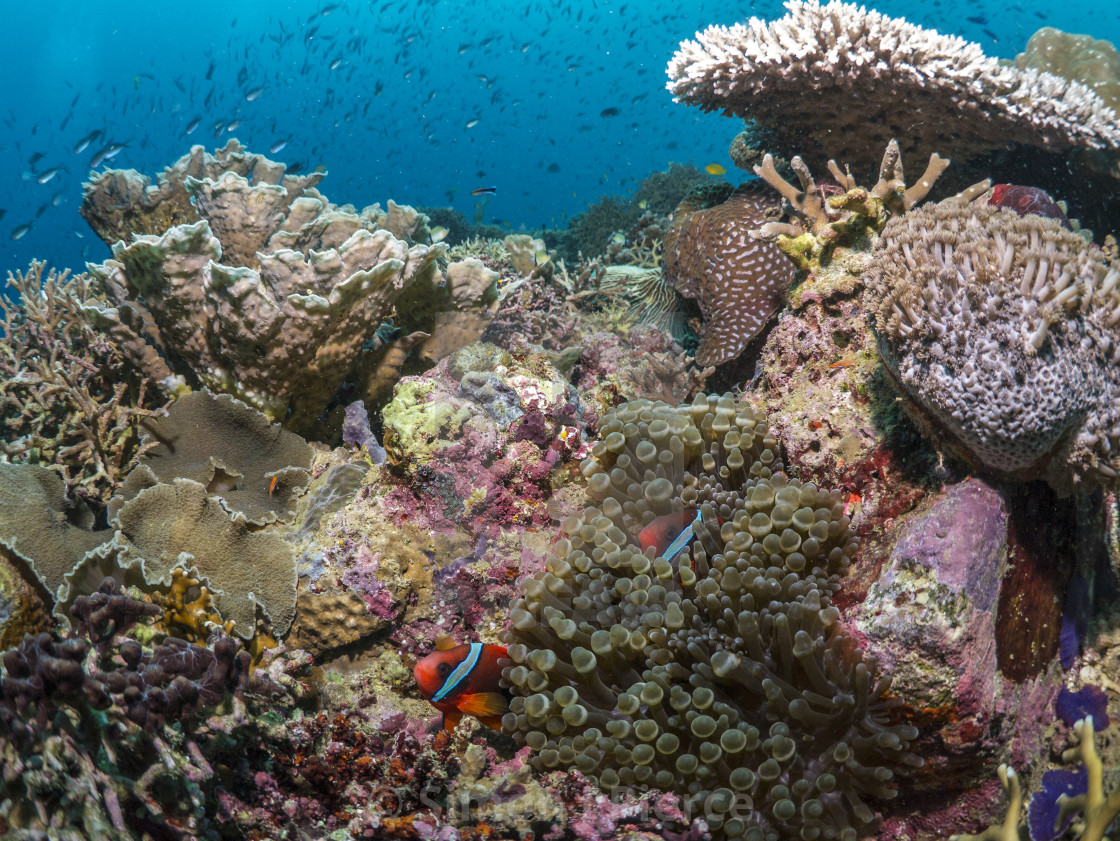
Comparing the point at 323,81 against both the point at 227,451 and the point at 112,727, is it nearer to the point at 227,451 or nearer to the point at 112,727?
the point at 227,451

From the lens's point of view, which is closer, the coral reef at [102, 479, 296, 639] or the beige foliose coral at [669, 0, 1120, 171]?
the coral reef at [102, 479, 296, 639]

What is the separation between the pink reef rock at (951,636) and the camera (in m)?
1.83

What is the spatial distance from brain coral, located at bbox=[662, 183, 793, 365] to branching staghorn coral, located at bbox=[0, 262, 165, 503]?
11.4ft

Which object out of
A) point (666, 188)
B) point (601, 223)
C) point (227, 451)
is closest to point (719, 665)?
point (227, 451)

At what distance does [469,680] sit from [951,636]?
1.68m

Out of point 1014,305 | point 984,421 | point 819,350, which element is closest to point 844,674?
point 984,421

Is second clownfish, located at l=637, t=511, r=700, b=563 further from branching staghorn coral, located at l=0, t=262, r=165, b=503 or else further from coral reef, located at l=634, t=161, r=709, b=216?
coral reef, located at l=634, t=161, r=709, b=216

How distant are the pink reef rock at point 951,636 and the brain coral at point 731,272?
6.17ft

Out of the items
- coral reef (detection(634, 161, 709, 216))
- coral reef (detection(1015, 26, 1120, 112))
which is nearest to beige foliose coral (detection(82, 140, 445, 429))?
coral reef (detection(1015, 26, 1120, 112))

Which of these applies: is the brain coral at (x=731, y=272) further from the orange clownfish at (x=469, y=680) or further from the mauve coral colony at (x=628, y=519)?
the orange clownfish at (x=469, y=680)

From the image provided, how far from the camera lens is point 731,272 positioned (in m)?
3.79

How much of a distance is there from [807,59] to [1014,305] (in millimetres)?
2595

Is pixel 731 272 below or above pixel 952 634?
above

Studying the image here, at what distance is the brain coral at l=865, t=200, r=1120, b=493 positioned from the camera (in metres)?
1.82
